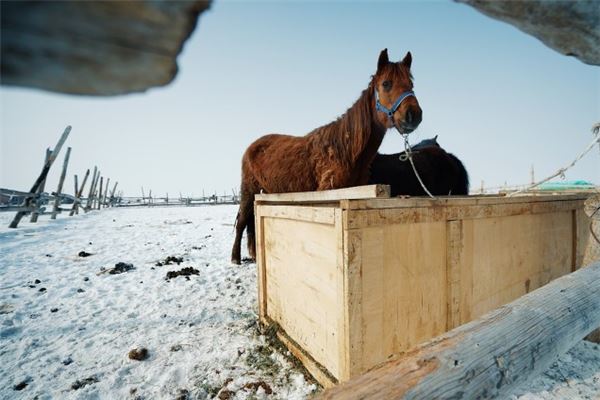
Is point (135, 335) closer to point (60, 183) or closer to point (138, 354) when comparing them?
point (138, 354)

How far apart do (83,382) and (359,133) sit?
3.31 metres

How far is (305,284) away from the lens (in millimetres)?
2275

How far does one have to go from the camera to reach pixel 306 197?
2.35 m

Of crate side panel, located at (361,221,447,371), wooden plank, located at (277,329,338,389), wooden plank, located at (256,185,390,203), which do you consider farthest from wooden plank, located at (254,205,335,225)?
wooden plank, located at (277,329,338,389)

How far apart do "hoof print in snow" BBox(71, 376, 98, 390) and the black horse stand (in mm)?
3760

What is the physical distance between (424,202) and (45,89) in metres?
1.95

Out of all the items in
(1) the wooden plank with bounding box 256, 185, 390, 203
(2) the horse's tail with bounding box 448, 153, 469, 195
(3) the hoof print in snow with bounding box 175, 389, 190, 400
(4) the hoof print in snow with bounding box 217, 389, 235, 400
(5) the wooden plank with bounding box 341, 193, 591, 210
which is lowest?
(3) the hoof print in snow with bounding box 175, 389, 190, 400

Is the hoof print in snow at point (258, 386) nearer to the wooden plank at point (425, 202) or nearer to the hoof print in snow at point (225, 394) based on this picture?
the hoof print in snow at point (225, 394)

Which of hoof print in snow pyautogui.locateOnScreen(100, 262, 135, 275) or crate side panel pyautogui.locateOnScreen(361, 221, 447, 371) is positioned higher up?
crate side panel pyautogui.locateOnScreen(361, 221, 447, 371)

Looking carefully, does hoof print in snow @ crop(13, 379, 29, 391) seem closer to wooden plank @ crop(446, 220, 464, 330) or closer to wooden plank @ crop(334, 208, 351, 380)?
wooden plank @ crop(334, 208, 351, 380)

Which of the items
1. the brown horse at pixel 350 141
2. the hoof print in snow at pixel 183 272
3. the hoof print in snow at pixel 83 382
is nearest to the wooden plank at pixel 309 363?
the hoof print in snow at pixel 83 382

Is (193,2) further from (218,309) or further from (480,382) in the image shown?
(218,309)

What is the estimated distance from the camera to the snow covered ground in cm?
208

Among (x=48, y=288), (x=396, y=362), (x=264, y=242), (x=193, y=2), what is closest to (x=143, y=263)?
(x=48, y=288)
